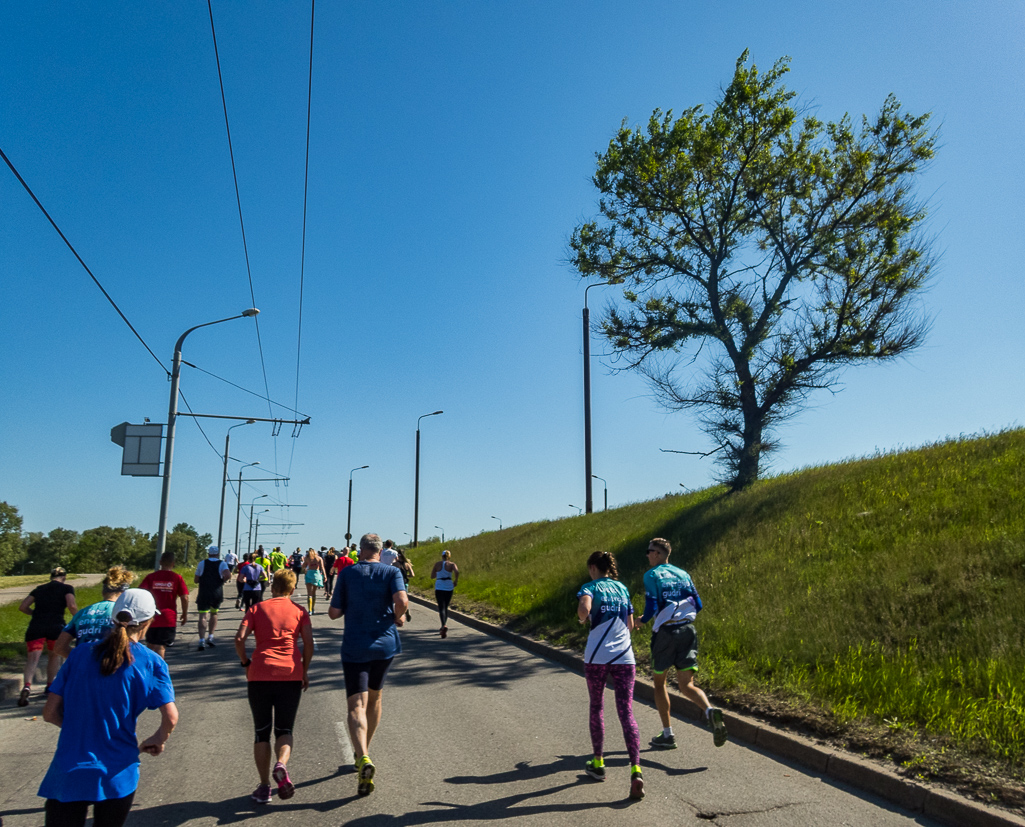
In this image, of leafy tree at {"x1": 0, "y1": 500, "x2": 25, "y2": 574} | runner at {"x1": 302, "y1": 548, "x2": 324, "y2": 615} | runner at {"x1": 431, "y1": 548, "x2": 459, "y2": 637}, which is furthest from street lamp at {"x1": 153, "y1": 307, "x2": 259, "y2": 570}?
leafy tree at {"x1": 0, "y1": 500, "x2": 25, "y2": 574}

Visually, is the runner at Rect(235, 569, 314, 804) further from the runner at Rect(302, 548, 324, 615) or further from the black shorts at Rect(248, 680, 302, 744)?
the runner at Rect(302, 548, 324, 615)

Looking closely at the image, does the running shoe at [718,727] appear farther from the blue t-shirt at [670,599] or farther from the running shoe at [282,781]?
the running shoe at [282,781]

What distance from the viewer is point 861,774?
5.56 metres

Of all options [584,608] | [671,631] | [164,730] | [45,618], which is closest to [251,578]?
[45,618]

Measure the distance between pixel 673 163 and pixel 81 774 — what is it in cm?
2274

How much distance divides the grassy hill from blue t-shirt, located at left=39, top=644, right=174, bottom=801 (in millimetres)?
5383

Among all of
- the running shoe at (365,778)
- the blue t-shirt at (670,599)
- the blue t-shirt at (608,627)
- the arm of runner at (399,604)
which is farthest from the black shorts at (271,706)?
the blue t-shirt at (670,599)

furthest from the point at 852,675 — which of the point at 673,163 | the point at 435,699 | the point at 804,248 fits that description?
the point at 673,163

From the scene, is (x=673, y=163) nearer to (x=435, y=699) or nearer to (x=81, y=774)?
(x=435, y=699)

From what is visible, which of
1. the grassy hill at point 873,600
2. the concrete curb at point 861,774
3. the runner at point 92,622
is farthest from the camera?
the grassy hill at point 873,600

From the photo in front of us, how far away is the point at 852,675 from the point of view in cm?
738

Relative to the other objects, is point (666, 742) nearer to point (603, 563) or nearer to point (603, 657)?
point (603, 657)

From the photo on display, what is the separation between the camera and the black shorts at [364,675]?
218 inches

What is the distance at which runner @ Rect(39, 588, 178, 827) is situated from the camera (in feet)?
10.0
